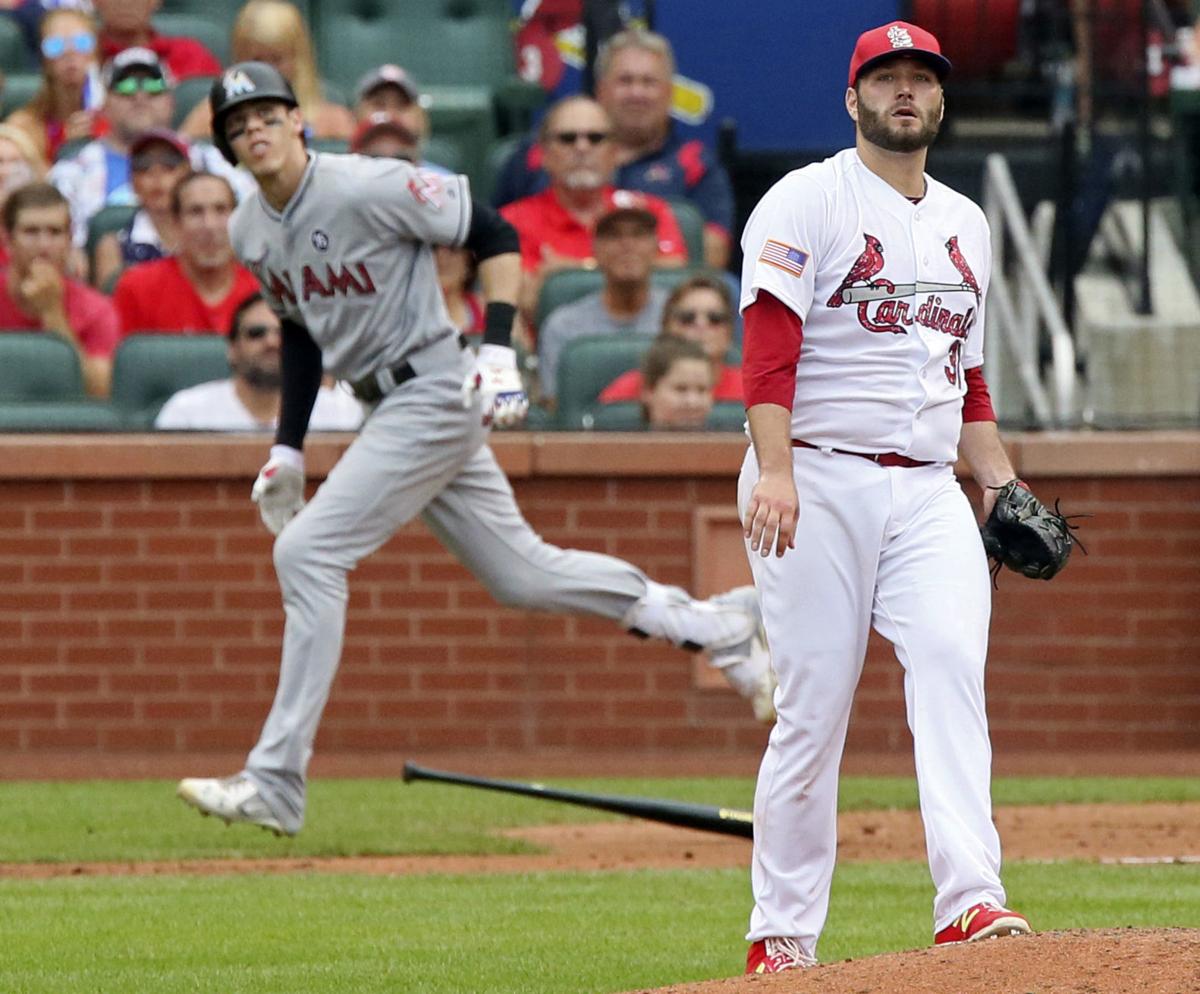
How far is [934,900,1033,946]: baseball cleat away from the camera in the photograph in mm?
4621

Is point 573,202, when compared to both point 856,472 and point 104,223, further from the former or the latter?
point 856,472

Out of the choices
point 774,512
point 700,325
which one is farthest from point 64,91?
point 774,512

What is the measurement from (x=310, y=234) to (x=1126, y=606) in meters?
4.44

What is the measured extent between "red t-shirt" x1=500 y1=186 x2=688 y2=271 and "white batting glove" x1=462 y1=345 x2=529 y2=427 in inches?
172

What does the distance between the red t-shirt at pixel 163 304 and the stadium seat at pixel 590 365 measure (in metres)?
1.57

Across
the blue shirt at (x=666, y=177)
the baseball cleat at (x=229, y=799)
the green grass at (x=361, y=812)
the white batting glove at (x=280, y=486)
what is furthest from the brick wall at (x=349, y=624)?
the baseball cleat at (x=229, y=799)

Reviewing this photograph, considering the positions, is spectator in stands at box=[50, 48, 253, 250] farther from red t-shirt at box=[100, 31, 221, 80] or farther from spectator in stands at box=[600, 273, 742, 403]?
spectator in stands at box=[600, 273, 742, 403]

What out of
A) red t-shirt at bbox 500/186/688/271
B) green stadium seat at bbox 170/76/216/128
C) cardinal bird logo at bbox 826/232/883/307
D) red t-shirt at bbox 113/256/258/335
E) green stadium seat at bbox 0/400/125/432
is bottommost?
green stadium seat at bbox 0/400/125/432

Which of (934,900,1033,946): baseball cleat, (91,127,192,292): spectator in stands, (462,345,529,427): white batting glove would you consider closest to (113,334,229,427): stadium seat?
(91,127,192,292): spectator in stands

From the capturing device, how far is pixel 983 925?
4.66 m

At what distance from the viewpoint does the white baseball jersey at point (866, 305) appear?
4.91 m

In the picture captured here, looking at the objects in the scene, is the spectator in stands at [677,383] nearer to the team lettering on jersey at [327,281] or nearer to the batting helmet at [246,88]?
the team lettering on jersey at [327,281]

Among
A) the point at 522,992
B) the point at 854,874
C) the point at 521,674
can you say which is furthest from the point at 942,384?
the point at 521,674

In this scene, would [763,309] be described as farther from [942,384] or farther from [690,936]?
[690,936]
